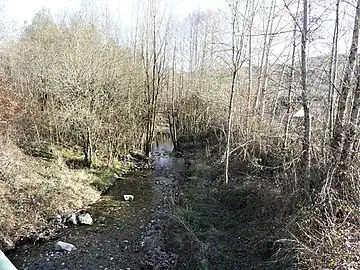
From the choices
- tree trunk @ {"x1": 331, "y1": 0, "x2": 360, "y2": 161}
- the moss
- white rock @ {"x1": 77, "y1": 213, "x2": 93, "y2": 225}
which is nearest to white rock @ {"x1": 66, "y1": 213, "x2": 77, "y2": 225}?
white rock @ {"x1": 77, "y1": 213, "x2": 93, "y2": 225}

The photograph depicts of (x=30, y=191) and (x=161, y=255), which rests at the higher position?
(x=30, y=191)

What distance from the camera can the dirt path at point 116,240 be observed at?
6953 mm

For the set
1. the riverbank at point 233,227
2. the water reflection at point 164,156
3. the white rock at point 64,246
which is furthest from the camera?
the water reflection at point 164,156

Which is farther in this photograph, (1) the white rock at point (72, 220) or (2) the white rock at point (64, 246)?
(1) the white rock at point (72, 220)

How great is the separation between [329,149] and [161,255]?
4308 millimetres

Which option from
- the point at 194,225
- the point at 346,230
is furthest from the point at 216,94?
the point at 346,230

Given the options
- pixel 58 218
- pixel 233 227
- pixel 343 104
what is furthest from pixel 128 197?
pixel 343 104

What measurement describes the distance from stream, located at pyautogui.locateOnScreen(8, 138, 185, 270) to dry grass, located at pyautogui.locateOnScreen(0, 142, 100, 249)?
1.96ft

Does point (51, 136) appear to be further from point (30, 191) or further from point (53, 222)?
point (53, 222)

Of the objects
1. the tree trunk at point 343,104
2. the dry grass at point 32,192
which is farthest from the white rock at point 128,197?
the tree trunk at point 343,104

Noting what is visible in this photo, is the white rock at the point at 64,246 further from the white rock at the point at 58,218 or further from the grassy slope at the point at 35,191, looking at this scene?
the white rock at the point at 58,218

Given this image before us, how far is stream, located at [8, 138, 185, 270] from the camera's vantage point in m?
6.97

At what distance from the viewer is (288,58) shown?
11977 millimetres

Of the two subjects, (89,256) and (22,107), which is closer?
(89,256)
